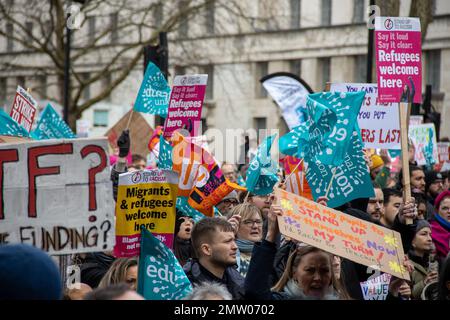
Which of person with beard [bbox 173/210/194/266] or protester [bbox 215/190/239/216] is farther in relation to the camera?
protester [bbox 215/190/239/216]

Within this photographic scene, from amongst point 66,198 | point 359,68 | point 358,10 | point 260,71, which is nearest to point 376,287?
point 66,198

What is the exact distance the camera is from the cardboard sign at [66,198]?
4727 millimetres

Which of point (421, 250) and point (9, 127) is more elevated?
point (9, 127)

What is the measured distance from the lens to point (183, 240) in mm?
7879

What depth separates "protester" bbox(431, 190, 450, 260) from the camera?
29.1ft

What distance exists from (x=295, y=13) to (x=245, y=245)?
133ft

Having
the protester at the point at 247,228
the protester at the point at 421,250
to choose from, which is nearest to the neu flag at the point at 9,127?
the protester at the point at 247,228

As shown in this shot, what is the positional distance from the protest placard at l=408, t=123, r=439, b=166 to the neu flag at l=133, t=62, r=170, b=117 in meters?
4.31

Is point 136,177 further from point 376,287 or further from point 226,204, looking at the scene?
point 226,204

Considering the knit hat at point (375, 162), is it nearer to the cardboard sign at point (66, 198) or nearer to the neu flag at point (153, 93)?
the neu flag at point (153, 93)

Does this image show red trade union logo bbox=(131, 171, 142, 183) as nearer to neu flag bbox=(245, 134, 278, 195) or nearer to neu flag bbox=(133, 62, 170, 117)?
neu flag bbox=(245, 134, 278, 195)

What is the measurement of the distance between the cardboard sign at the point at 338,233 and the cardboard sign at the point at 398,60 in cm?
274

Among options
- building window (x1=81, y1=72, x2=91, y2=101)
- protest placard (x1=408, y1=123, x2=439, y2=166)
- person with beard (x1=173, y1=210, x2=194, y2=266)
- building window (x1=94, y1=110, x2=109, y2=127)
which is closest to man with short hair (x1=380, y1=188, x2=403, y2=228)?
person with beard (x1=173, y1=210, x2=194, y2=266)

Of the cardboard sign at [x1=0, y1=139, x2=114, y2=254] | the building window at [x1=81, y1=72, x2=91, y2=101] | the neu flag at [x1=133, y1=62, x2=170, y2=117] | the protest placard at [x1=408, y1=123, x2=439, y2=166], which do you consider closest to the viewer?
the cardboard sign at [x1=0, y1=139, x2=114, y2=254]
